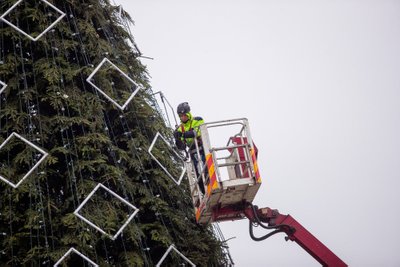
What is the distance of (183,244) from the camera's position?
12.5 metres

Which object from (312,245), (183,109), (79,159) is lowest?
(312,245)

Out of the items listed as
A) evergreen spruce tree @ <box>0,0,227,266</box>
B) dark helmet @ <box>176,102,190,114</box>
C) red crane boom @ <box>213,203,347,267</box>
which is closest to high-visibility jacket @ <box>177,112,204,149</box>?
dark helmet @ <box>176,102,190,114</box>

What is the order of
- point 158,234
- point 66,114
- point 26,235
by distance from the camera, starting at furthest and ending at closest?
point 66,114 → point 158,234 → point 26,235

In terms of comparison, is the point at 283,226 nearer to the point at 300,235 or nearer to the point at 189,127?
the point at 300,235

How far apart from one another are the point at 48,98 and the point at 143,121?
215cm

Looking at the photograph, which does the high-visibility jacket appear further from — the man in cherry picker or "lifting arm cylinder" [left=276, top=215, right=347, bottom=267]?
"lifting arm cylinder" [left=276, top=215, right=347, bottom=267]

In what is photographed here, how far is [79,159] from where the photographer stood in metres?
12.1

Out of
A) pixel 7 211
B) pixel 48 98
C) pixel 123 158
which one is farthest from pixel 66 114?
pixel 7 211

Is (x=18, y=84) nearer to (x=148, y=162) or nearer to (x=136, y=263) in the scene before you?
(x=148, y=162)

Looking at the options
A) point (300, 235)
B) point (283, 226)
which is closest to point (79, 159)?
point (283, 226)

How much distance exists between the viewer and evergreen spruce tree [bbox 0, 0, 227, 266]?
36.7 feet

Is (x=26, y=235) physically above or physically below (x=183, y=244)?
above

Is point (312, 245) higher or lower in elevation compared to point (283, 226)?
lower

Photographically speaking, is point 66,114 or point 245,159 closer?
point 245,159
